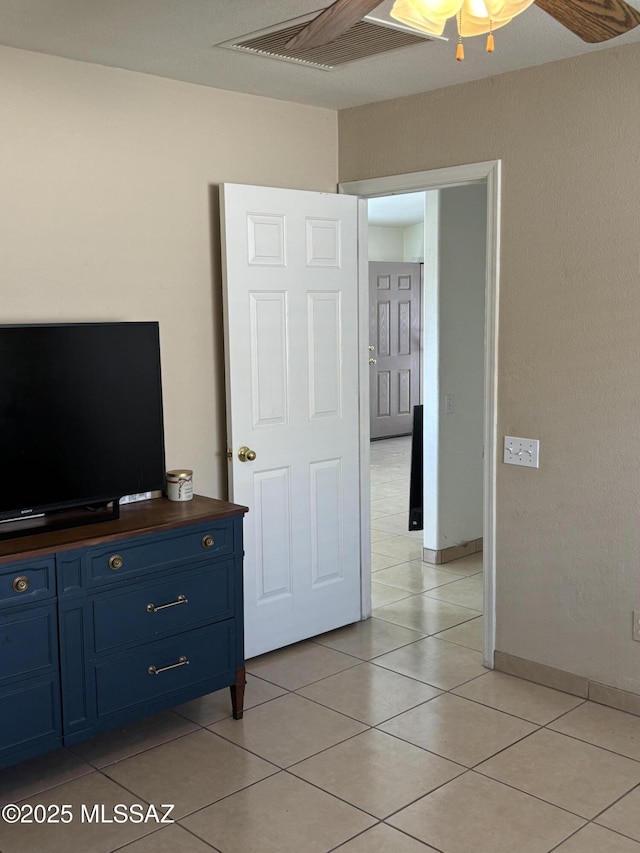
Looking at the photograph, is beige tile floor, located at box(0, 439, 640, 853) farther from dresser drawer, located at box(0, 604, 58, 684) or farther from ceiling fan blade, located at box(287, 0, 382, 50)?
ceiling fan blade, located at box(287, 0, 382, 50)

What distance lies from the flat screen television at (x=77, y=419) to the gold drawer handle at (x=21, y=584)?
0.75 ft

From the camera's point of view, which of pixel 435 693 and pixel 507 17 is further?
pixel 435 693

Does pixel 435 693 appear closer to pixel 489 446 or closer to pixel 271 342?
pixel 489 446

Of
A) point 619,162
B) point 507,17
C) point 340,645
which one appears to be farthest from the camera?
point 340,645

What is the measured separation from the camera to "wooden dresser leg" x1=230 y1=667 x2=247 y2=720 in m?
3.36

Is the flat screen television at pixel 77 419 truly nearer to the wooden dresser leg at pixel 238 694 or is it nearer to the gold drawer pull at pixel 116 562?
the gold drawer pull at pixel 116 562

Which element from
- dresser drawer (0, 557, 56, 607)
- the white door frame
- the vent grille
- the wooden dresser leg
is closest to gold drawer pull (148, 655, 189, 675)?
the wooden dresser leg

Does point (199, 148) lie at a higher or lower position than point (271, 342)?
higher

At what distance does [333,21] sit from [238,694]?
2.42 m

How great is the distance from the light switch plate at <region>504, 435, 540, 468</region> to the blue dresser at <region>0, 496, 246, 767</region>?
1130 mm

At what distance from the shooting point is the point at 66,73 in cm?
322

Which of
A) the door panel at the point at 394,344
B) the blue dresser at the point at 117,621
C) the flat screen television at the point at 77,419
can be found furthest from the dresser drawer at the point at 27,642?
the door panel at the point at 394,344

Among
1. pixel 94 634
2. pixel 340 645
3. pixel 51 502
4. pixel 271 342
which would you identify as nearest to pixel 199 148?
pixel 271 342

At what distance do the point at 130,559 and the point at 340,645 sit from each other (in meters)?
1.45
